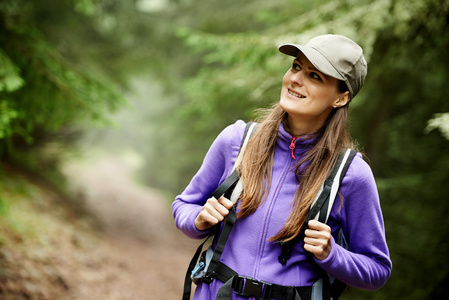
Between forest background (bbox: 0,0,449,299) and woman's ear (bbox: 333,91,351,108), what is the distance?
4.06 feet

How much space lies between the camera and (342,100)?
2074 millimetres

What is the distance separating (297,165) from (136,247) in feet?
30.3

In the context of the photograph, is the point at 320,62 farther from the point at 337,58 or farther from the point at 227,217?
the point at 227,217

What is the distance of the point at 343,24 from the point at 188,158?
11799 mm

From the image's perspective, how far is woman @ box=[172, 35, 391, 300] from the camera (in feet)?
6.16

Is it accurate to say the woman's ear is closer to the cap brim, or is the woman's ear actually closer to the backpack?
the cap brim

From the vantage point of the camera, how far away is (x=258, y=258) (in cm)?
190

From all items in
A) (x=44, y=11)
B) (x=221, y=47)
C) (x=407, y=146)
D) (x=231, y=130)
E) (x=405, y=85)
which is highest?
(x=44, y=11)

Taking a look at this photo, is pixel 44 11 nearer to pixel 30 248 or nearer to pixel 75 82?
pixel 75 82

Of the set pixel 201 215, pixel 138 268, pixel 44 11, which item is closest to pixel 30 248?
pixel 138 268

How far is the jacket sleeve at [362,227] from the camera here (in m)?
1.91

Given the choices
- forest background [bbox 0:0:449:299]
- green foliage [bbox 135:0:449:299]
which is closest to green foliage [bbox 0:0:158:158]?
forest background [bbox 0:0:449:299]

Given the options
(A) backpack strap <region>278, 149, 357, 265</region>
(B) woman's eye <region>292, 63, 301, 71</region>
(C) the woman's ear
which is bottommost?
(A) backpack strap <region>278, 149, 357, 265</region>

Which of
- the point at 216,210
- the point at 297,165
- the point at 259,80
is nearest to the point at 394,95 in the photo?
the point at 259,80
